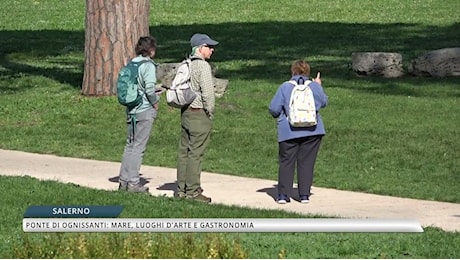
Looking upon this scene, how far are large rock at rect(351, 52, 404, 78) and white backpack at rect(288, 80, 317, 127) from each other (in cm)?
898

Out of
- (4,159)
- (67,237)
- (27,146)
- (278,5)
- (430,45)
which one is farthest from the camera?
(278,5)

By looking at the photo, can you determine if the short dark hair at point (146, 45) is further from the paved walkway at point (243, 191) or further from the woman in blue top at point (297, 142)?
the paved walkway at point (243, 191)

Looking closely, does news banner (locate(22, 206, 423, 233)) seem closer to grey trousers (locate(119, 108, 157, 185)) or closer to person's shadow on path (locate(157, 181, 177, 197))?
grey trousers (locate(119, 108, 157, 185))

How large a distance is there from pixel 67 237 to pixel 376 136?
8.63 m

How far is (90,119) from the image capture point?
61.0 ft

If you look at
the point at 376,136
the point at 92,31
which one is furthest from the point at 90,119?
the point at 376,136

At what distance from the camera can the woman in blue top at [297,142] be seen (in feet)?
42.7

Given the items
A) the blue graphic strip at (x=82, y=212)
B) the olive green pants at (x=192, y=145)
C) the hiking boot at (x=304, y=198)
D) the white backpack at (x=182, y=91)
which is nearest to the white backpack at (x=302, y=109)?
the hiking boot at (x=304, y=198)

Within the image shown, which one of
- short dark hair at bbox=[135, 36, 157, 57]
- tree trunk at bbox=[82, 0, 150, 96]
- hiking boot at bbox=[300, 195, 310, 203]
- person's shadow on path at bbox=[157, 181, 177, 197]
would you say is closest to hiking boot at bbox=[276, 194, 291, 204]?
hiking boot at bbox=[300, 195, 310, 203]

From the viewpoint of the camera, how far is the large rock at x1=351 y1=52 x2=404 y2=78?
21.7m

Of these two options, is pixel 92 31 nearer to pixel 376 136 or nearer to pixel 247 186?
pixel 376 136

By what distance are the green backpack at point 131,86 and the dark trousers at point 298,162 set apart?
5.11 ft

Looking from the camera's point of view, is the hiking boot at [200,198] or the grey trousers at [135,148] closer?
the hiking boot at [200,198]
